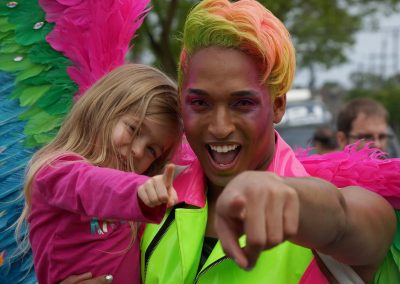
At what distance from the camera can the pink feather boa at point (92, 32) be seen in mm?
3072

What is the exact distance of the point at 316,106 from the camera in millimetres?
11773

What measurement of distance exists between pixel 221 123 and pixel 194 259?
1.30ft

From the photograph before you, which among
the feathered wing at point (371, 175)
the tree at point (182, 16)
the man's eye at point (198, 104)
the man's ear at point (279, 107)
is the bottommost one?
the tree at point (182, 16)

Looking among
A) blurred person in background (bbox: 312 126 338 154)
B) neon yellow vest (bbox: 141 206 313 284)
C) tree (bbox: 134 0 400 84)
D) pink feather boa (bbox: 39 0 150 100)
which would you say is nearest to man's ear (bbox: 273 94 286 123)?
neon yellow vest (bbox: 141 206 313 284)

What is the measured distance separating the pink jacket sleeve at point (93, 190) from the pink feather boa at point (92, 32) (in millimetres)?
709

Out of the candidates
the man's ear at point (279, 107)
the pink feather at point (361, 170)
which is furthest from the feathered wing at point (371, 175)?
the man's ear at point (279, 107)

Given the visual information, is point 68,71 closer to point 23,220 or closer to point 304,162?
point 23,220

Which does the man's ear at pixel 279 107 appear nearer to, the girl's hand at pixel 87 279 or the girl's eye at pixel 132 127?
the girl's eye at pixel 132 127

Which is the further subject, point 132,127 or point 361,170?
point 132,127

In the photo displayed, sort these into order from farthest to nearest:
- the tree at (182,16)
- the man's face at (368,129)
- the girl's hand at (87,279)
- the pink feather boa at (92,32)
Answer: the tree at (182,16), the man's face at (368,129), the pink feather boa at (92,32), the girl's hand at (87,279)

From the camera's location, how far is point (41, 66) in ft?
10.7

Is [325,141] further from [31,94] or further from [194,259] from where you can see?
[194,259]

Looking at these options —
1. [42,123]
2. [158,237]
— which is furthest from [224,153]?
[42,123]

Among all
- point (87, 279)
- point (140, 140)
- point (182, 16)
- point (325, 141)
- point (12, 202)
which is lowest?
point (182, 16)
